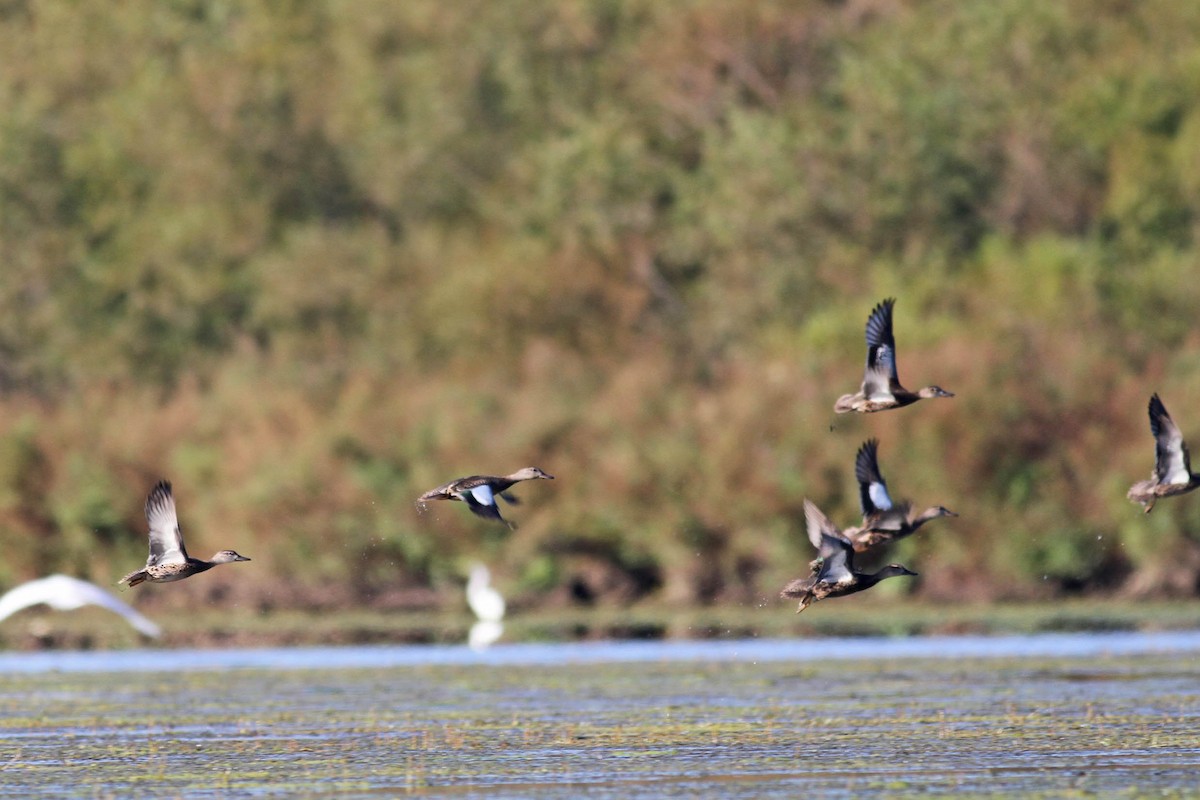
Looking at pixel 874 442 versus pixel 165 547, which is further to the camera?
pixel 874 442

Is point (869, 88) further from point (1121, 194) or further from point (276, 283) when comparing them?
point (276, 283)

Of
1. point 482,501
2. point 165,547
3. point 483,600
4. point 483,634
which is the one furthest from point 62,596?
point 482,501

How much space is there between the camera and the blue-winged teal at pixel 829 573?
20469 millimetres

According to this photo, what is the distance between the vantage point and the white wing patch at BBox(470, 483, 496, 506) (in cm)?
2092

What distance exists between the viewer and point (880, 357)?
21.0 meters

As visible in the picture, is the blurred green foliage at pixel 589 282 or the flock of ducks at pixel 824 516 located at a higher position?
the blurred green foliage at pixel 589 282

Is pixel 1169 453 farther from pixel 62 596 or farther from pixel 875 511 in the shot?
pixel 62 596

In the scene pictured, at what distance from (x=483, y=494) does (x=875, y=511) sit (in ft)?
10.9

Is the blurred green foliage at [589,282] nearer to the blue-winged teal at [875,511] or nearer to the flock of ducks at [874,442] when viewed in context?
the blue-winged teal at [875,511]

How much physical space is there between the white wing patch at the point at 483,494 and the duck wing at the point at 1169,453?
497cm

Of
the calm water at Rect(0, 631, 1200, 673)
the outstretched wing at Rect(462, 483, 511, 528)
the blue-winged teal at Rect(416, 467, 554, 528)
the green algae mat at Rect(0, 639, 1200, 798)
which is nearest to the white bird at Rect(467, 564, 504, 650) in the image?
the calm water at Rect(0, 631, 1200, 673)

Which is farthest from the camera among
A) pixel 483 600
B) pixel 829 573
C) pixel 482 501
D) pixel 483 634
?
pixel 483 600

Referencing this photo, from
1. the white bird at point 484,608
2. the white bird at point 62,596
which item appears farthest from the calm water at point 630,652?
the white bird at point 484,608

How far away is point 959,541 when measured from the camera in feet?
115
